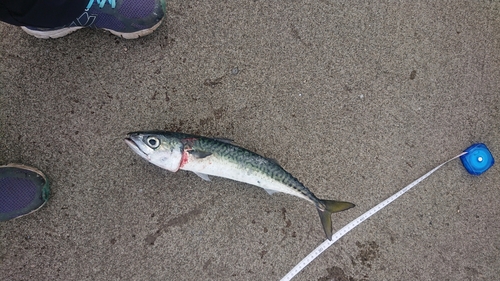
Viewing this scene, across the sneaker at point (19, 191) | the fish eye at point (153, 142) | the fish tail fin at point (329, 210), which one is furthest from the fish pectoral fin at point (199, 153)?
the sneaker at point (19, 191)

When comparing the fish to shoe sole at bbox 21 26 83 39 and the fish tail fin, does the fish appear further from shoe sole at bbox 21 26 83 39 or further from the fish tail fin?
shoe sole at bbox 21 26 83 39

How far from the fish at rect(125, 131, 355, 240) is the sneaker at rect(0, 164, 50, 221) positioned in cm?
81

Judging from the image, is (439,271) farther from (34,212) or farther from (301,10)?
(34,212)

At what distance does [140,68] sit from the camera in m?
2.96

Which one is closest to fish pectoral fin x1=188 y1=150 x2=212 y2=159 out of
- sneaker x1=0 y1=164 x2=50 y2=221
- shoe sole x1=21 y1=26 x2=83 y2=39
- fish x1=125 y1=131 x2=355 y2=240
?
fish x1=125 y1=131 x2=355 y2=240

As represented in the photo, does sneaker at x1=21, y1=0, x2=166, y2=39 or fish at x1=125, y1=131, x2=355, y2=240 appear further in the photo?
sneaker at x1=21, y1=0, x2=166, y2=39

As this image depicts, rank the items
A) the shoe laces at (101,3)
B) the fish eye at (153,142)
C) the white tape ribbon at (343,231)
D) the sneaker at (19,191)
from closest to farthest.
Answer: the fish eye at (153,142), the shoe laces at (101,3), the sneaker at (19,191), the white tape ribbon at (343,231)

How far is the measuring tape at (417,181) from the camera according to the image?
118 inches

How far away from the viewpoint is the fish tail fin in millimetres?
2764

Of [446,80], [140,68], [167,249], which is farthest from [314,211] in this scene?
[140,68]

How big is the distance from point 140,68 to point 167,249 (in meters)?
1.41

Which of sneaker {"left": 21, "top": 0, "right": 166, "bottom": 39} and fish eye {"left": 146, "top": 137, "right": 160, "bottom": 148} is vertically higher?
sneaker {"left": 21, "top": 0, "right": 166, "bottom": 39}

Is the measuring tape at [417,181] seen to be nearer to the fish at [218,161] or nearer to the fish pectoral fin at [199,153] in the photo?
the fish at [218,161]

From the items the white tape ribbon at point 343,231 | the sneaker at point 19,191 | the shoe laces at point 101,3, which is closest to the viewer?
the shoe laces at point 101,3
